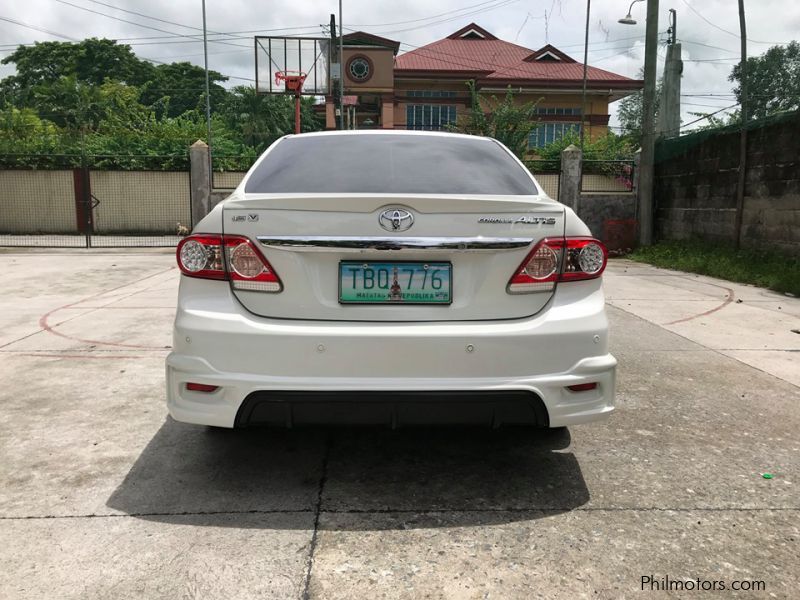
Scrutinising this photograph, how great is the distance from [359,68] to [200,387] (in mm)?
38053

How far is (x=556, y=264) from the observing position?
2682 mm

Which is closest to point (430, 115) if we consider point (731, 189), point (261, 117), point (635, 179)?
point (261, 117)

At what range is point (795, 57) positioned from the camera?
55.1 meters

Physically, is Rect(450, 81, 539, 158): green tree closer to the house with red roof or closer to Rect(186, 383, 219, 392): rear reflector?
the house with red roof

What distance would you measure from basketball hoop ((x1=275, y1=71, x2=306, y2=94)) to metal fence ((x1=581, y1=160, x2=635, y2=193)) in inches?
364

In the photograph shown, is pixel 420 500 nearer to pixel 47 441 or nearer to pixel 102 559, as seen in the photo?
pixel 102 559

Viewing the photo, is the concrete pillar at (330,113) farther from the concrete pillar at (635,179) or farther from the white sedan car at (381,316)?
the white sedan car at (381,316)

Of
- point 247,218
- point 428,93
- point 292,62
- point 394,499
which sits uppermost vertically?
point 428,93

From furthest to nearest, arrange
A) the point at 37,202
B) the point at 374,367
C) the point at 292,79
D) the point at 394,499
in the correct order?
the point at 292,79 < the point at 37,202 < the point at 394,499 < the point at 374,367

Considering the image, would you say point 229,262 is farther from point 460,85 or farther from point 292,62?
point 460,85

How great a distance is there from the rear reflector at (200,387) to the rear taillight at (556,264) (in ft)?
3.89

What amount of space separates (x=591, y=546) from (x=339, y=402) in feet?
3.36

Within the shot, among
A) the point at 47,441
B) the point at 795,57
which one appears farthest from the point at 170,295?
the point at 795,57

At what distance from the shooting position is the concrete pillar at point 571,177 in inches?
672
